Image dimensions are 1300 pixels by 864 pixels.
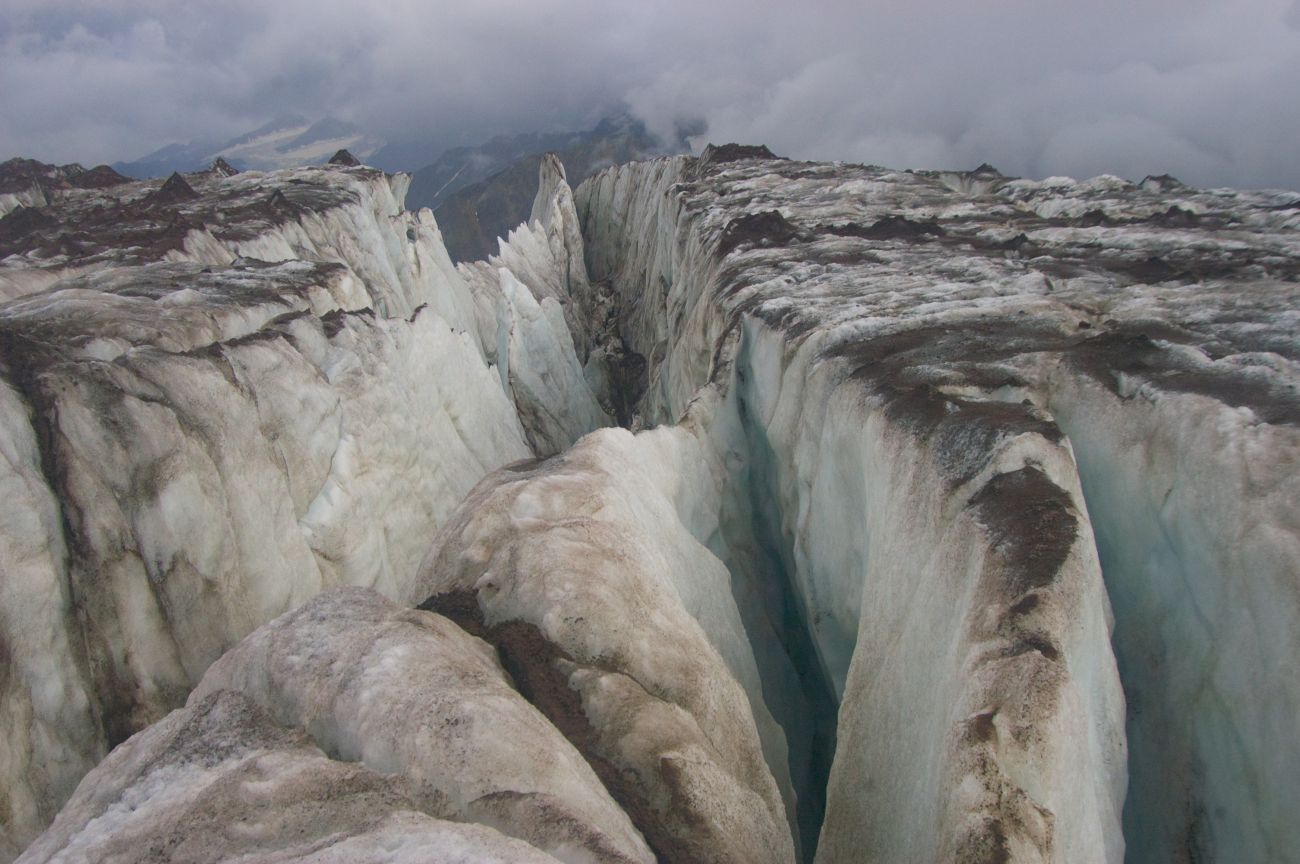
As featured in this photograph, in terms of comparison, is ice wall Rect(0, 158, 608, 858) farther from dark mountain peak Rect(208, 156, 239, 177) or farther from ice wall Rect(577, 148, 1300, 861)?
dark mountain peak Rect(208, 156, 239, 177)

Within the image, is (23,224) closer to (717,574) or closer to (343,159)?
(343,159)

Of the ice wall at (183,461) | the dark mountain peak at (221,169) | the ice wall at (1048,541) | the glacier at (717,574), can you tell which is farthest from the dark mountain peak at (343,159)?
the ice wall at (1048,541)

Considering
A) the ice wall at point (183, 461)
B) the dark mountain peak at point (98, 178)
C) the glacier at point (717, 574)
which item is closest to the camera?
the glacier at point (717, 574)

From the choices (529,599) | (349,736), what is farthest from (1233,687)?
(349,736)

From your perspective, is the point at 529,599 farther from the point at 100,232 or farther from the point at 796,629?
the point at 100,232

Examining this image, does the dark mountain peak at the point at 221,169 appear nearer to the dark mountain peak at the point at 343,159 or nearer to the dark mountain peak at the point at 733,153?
the dark mountain peak at the point at 343,159

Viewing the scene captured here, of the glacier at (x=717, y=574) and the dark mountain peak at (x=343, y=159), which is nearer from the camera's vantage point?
the glacier at (x=717, y=574)

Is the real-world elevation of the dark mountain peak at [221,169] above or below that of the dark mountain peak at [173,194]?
above

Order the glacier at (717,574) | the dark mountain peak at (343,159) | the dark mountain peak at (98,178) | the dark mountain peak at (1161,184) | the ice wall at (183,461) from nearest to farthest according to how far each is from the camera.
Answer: the glacier at (717,574) < the ice wall at (183,461) < the dark mountain peak at (1161,184) < the dark mountain peak at (98,178) < the dark mountain peak at (343,159)

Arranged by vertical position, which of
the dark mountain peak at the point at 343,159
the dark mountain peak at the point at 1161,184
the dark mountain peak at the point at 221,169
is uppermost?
the dark mountain peak at the point at 343,159

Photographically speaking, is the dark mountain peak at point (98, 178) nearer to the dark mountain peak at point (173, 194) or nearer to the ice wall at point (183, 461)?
the dark mountain peak at point (173, 194)
